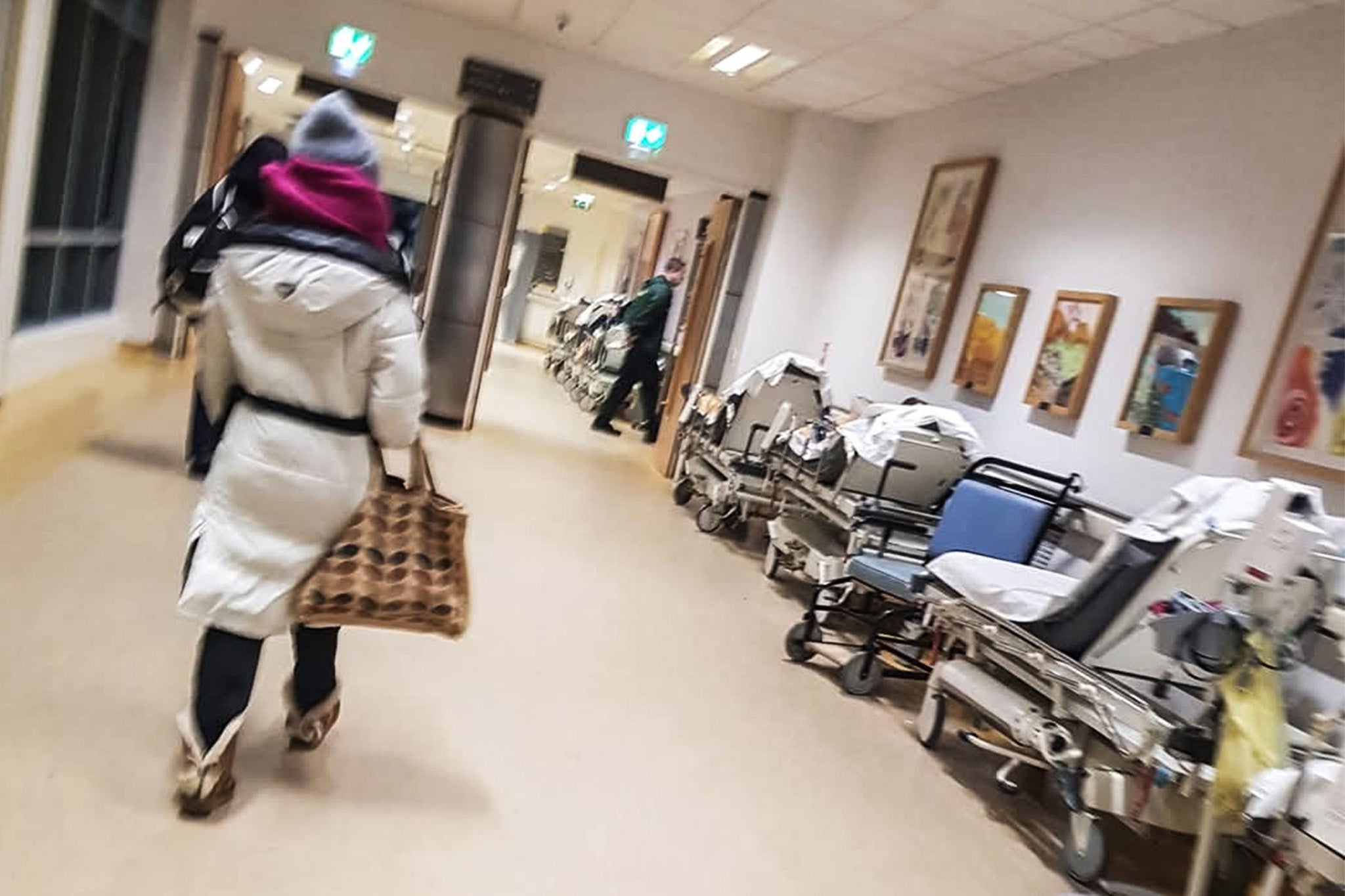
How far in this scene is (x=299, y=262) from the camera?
218cm

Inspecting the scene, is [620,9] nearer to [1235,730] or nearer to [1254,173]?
[1254,173]

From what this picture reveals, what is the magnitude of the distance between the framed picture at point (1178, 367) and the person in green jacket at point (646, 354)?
597cm

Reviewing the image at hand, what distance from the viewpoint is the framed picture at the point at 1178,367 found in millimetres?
4113

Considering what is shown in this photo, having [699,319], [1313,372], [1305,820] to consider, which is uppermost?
[1313,372]

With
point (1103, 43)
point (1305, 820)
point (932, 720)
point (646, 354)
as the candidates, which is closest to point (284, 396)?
point (1305, 820)

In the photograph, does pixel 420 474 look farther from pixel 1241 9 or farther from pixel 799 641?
pixel 1241 9

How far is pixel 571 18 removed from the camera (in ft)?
22.3

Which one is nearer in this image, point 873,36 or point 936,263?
point 873,36

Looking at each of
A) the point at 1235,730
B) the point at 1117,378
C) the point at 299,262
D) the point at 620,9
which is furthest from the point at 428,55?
the point at 1235,730

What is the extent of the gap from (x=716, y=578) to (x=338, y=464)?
11.6ft

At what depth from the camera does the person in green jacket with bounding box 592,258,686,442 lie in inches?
393

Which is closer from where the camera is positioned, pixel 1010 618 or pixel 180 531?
pixel 1010 618

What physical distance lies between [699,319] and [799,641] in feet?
15.1

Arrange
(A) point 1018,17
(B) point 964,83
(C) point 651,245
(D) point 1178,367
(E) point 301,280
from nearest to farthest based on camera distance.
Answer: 1. (E) point 301,280
2. (D) point 1178,367
3. (A) point 1018,17
4. (B) point 964,83
5. (C) point 651,245
